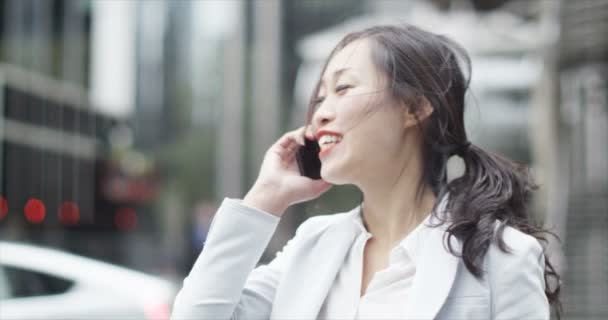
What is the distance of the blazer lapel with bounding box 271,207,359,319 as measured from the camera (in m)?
1.99

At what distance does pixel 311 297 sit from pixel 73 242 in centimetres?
1684

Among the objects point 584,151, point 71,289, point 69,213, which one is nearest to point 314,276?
point 71,289

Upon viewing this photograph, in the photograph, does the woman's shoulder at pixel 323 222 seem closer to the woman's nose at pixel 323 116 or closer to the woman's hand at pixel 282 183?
the woman's hand at pixel 282 183

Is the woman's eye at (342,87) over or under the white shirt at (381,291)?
over

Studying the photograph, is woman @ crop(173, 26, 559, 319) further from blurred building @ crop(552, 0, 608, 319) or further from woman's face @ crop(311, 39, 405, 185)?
blurred building @ crop(552, 0, 608, 319)

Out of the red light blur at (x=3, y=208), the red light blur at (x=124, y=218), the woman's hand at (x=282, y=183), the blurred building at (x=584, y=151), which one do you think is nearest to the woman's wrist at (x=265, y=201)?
the woman's hand at (x=282, y=183)

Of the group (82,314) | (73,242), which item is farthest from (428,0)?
(82,314)

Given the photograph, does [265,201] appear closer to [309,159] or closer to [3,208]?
[309,159]

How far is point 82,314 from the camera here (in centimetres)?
617

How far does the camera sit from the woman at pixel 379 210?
191 centimetres

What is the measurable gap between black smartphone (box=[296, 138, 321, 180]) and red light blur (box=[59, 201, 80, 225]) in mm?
16379

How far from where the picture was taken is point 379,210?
2.07 m

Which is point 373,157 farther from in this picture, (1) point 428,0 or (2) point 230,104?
(1) point 428,0

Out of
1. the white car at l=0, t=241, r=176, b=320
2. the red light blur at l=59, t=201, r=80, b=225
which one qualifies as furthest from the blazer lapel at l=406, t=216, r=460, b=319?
the red light blur at l=59, t=201, r=80, b=225
